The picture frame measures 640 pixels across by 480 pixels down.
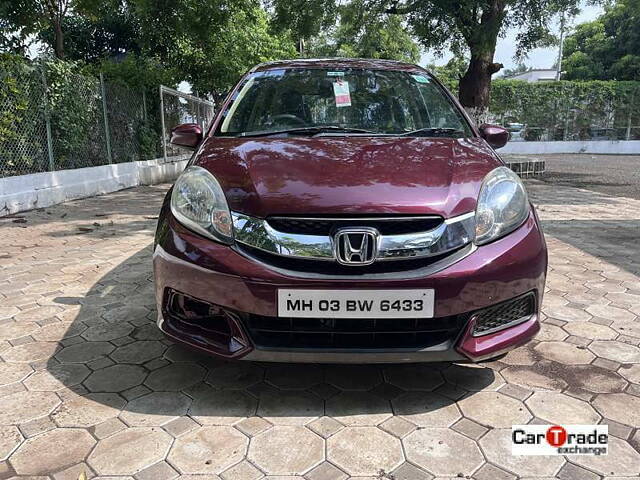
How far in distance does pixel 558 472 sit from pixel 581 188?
9598 millimetres

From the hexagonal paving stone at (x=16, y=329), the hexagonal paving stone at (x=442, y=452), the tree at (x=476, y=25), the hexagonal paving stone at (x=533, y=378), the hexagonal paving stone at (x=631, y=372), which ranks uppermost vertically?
the tree at (x=476, y=25)

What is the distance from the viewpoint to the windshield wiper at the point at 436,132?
2738 millimetres

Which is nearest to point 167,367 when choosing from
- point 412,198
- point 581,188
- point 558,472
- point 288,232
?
point 288,232

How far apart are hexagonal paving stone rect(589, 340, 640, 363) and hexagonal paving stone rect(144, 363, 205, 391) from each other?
6.86ft

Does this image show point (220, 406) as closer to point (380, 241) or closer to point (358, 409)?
point (358, 409)

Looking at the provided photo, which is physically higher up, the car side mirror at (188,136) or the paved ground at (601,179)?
the car side mirror at (188,136)

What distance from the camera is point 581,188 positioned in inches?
395

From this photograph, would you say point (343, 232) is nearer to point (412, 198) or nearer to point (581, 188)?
point (412, 198)

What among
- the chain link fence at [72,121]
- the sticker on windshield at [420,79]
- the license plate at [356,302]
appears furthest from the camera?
the chain link fence at [72,121]

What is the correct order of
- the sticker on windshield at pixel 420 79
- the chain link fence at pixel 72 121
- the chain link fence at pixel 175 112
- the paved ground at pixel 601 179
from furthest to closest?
the chain link fence at pixel 175 112 < the paved ground at pixel 601 179 < the chain link fence at pixel 72 121 < the sticker on windshield at pixel 420 79

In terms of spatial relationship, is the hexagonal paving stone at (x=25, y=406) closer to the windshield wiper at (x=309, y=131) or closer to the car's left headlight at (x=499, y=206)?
the windshield wiper at (x=309, y=131)

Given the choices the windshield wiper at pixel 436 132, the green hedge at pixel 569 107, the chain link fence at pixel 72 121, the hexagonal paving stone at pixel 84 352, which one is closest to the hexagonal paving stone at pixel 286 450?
the hexagonal paving stone at pixel 84 352

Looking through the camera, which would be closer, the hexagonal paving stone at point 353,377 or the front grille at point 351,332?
the front grille at point 351,332

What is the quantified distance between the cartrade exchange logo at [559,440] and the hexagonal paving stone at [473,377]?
1.08 feet
